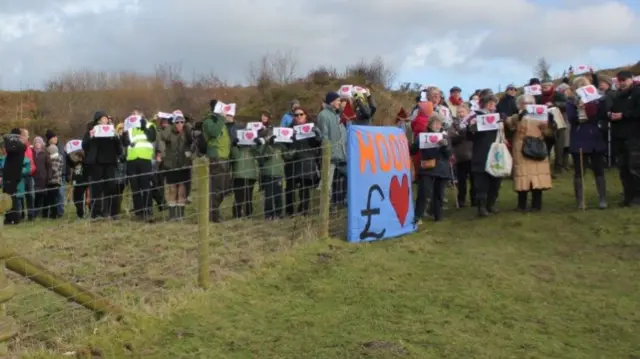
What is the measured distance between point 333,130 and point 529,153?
2.94m

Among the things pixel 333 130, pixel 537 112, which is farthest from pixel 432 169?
pixel 537 112

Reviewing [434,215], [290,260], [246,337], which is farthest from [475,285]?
[434,215]

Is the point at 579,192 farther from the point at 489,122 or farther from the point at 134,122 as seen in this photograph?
the point at 134,122

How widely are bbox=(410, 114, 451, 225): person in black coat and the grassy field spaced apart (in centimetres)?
54

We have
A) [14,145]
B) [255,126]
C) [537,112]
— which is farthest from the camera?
[14,145]

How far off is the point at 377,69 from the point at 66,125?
19126 mm

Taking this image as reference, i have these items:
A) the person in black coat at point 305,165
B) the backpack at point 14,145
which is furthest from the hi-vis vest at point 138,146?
the person in black coat at point 305,165

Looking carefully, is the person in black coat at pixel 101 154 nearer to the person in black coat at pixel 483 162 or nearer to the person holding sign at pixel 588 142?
the person in black coat at pixel 483 162

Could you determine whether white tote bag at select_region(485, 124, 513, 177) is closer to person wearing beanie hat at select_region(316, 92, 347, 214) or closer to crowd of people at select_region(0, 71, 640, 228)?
crowd of people at select_region(0, 71, 640, 228)

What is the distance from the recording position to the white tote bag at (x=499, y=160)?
11266 mm

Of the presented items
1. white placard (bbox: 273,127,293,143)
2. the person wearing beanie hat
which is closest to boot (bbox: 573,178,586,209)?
the person wearing beanie hat

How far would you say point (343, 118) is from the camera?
13.8 meters

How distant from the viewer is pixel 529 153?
37.3 feet

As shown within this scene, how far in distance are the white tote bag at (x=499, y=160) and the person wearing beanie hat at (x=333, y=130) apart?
7.06ft
